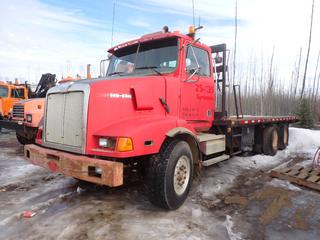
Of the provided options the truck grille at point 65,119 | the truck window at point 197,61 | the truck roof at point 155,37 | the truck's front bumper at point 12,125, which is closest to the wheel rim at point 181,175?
the truck grille at point 65,119

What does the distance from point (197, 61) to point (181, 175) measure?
219 centimetres

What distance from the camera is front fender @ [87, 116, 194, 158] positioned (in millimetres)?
3416

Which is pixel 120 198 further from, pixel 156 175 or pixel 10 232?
pixel 10 232

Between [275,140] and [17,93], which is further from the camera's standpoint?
[17,93]

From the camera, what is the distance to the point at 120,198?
178 inches

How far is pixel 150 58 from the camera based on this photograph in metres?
4.76

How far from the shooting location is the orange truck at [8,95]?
537 inches

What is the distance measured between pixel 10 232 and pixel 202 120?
369 centimetres

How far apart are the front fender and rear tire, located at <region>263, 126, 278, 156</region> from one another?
5100mm

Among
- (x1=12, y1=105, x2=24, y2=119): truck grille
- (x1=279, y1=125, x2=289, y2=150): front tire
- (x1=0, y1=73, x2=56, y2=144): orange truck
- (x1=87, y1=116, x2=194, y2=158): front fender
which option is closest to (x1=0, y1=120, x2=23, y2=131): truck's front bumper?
(x1=0, y1=73, x2=56, y2=144): orange truck

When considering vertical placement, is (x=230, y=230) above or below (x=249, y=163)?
below

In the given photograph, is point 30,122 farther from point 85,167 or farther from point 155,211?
point 155,211

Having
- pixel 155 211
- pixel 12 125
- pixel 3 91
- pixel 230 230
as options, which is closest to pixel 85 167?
pixel 155 211

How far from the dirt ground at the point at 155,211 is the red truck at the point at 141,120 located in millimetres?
433
